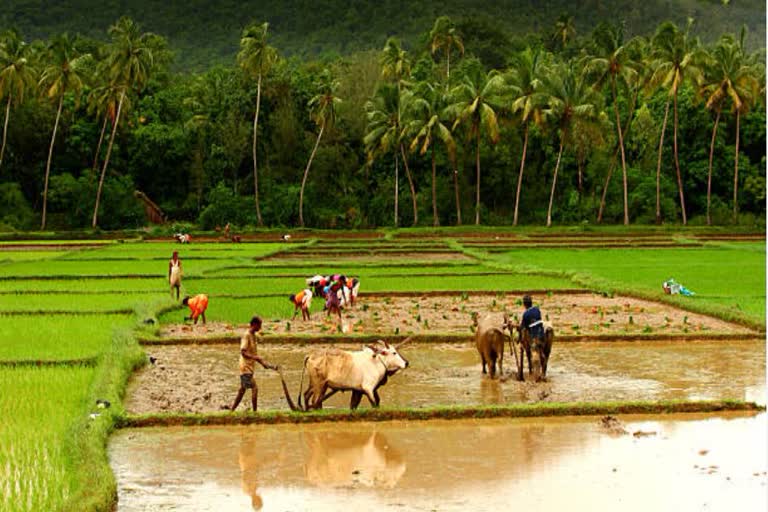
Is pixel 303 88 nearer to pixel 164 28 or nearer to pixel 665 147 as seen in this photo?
pixel 665 147

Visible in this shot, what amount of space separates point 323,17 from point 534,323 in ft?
259

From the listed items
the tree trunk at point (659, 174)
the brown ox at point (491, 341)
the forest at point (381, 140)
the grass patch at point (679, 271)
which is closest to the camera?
the brown ox at point (491, 341)

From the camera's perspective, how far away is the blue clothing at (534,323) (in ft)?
41.2

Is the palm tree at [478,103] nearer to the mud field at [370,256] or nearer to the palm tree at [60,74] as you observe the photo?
the mud field at [370,256]

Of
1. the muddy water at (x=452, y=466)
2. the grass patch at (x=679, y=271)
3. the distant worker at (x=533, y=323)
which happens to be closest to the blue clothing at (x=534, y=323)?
the distant worker at (x=533, y=323)

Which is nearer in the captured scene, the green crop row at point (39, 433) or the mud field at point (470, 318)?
the green crop row at point (39, 433)

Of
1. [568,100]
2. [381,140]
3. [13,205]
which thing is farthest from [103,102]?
[568,100]

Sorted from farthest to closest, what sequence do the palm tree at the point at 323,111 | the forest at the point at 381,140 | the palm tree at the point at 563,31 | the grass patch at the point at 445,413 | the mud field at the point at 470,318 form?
1. the palm tree at the point at 563,31
2. the palm tree at the point at 323,111
3. the forest at the point at 381,140
4. the mud field at the point at 470,318
5. the grass patch at the point at 445,413

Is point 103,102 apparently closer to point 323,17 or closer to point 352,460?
point 323,17

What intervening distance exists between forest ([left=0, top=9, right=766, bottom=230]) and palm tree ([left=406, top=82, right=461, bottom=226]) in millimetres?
138

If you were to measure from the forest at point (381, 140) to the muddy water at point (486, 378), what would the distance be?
3393 cm

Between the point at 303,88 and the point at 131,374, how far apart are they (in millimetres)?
45114

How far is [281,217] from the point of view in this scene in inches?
2117

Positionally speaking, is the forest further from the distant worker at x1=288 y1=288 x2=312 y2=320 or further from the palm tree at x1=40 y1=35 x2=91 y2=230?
the distant worker at x1=288 y1=288 x2=312 y2=320
